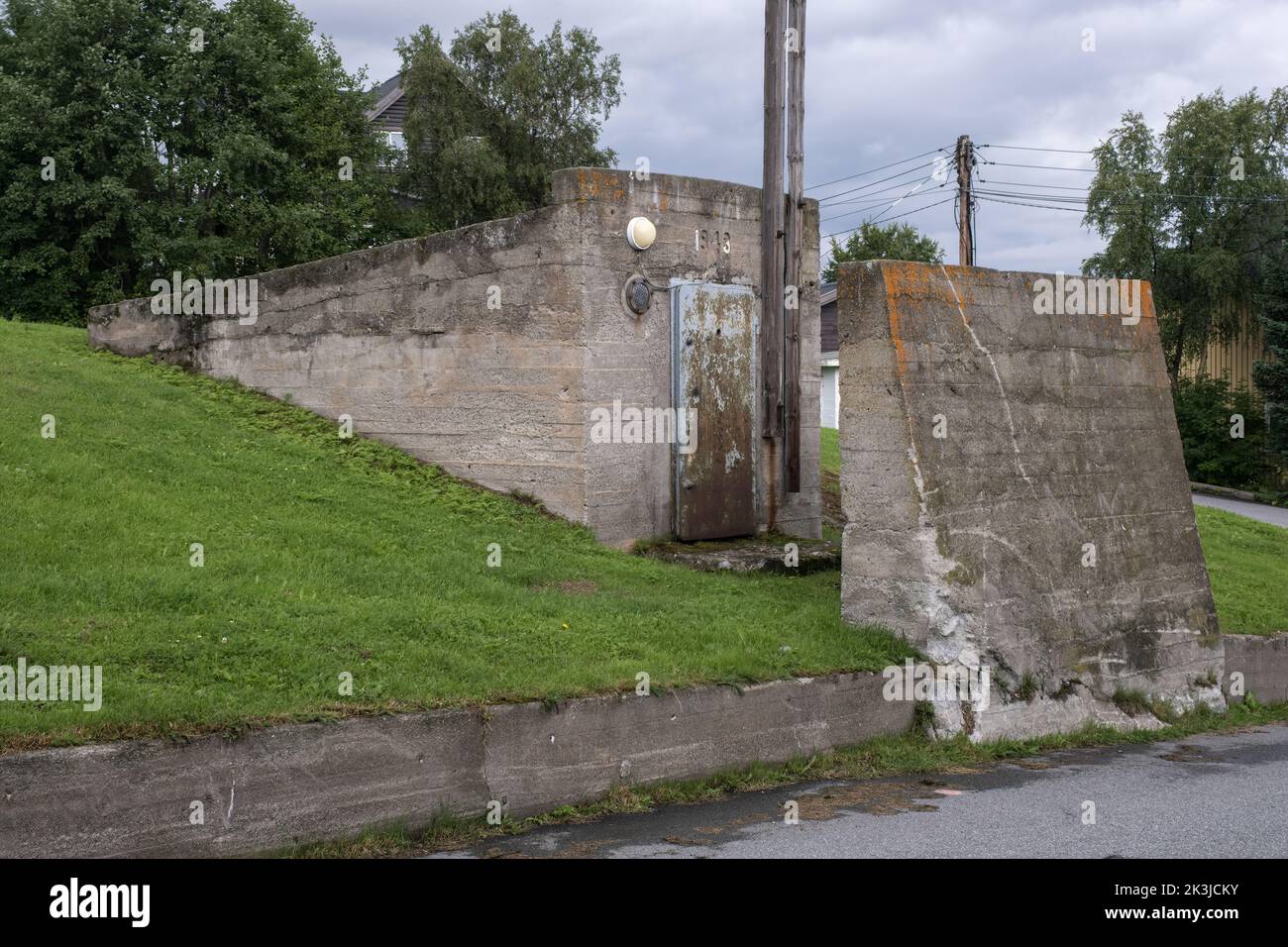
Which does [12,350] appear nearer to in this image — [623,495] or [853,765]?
[623,495]

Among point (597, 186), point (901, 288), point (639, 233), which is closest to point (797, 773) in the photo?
point (901, 288)

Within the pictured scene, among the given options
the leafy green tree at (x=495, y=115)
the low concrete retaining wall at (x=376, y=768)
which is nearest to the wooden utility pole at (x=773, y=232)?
the low concrete retaining wall at (x=376, y=768)

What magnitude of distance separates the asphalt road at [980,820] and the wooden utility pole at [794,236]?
4.69m

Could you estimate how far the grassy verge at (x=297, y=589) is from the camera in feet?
19.5

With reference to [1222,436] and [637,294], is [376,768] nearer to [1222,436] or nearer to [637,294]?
[637,294]

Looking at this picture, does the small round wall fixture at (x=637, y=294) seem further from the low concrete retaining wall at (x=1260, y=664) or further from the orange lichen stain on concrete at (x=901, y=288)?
the low concrete retaining wall at (x=1260, y=664)

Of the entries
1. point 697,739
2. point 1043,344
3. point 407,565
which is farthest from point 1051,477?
point 407,565

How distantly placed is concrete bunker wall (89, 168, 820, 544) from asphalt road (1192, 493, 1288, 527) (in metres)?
17.3

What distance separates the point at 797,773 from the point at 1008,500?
9.85 ft

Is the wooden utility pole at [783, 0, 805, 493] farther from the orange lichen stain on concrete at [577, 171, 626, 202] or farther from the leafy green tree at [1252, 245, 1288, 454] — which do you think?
the leafy green tree at [1252, 245, 1288, 454]

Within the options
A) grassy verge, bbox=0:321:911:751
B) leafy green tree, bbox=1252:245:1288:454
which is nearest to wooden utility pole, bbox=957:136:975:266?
leafy green tree, bbox=1252:245:1288:454

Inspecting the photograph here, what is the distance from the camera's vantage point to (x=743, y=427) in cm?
1177

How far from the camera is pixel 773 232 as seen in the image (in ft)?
38.8

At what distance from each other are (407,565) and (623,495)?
2.99m
